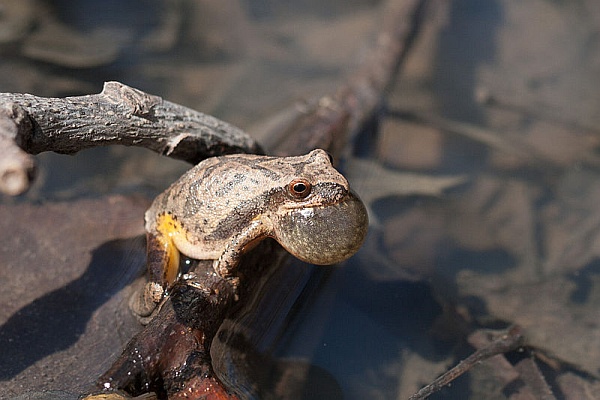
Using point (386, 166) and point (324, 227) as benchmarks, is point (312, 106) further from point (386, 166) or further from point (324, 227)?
point (324, 227)

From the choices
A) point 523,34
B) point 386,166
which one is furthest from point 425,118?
point 523,34

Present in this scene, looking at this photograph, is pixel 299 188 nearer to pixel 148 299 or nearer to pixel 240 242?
pixel 240 242

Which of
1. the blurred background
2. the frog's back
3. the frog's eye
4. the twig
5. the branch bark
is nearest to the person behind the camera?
the branch bark

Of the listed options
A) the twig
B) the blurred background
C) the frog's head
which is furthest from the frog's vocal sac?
the twig

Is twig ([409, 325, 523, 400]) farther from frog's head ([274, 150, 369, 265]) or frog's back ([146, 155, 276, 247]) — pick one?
frog's back ([146, 155, 276, 247])

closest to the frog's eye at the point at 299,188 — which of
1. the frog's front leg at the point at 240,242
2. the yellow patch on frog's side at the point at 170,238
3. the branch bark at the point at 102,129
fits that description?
the frog's front leg at the point at 240,242

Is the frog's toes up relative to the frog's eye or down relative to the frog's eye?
down

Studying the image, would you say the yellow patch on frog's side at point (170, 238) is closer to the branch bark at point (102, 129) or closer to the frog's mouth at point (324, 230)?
the branch bark at point (102, 129)
